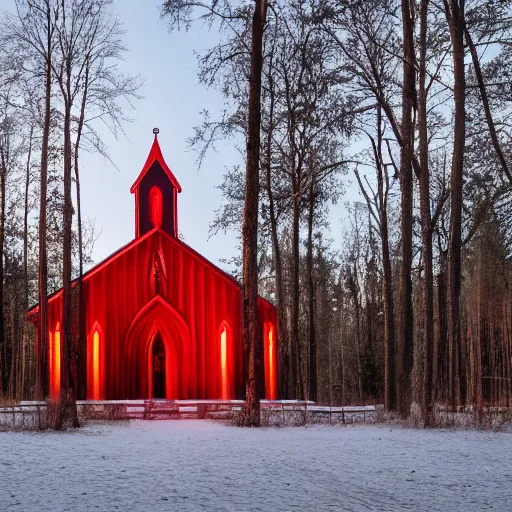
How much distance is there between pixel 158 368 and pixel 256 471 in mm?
17671

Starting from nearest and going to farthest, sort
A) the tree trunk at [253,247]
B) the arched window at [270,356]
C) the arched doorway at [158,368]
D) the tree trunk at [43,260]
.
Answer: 1. the tree trunk at [253,247]
2. the tree trunk at [43,260]
3. the arched window at [270,356]
4. the arched doorway at [158,368]

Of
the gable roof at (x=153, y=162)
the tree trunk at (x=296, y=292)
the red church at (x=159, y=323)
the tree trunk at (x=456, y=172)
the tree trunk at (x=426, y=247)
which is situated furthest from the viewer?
the gable roof at (x=153, y=162)

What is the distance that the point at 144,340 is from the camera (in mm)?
26125

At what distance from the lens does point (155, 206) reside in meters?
27.9

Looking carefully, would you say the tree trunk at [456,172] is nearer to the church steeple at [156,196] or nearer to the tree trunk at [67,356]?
the tree trunk at [67,356]

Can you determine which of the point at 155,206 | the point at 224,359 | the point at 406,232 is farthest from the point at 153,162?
the point at 406,232

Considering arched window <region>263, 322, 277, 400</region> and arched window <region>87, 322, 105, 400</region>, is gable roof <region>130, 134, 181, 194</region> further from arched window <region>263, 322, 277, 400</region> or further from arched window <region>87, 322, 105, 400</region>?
arched window <region>263, 322, 277, 400</region>

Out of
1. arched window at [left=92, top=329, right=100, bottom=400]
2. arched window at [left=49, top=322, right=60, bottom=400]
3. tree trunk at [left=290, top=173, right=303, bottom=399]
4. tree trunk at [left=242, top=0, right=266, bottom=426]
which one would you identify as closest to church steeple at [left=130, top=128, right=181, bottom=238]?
tree trunk at [left=290, top=173, right=303, bottom=399]

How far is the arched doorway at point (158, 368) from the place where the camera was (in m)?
27.5

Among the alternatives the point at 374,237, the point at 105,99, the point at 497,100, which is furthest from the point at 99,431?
the point at 374,237

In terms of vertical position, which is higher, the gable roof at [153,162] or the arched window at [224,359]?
the gable roof at [153,162]

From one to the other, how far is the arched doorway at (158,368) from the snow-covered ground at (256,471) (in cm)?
1136

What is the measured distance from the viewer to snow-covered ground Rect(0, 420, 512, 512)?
820 cm

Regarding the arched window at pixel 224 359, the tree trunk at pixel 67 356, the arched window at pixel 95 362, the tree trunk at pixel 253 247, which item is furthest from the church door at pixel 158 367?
the tree trunk at pixel 253 247
